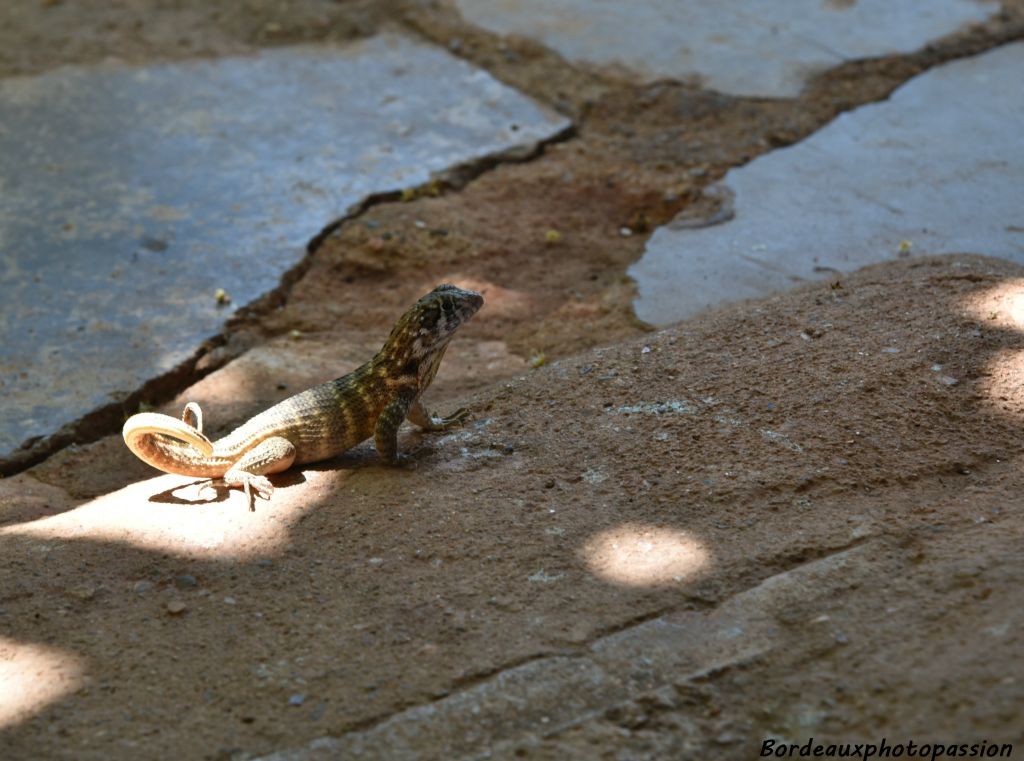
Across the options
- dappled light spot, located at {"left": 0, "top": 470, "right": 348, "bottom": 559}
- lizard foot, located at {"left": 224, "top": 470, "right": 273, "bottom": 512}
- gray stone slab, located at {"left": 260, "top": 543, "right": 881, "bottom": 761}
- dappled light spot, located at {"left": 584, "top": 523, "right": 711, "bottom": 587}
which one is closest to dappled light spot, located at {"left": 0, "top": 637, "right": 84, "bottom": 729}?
dappled light spot, located at {"left": 0, "top": 470, "right": 348, "bottom": 559}

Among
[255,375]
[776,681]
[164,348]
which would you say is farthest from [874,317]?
[164,348]

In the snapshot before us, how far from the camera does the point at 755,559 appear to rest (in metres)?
3.09

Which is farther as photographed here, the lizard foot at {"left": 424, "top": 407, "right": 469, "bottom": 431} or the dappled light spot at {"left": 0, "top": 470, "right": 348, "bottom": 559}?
the lizard foot at {"left": 424, "top": 407, "right": 469, "bottom": 431}

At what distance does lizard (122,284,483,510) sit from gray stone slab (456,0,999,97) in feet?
11.3

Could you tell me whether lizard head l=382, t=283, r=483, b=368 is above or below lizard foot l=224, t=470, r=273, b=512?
above

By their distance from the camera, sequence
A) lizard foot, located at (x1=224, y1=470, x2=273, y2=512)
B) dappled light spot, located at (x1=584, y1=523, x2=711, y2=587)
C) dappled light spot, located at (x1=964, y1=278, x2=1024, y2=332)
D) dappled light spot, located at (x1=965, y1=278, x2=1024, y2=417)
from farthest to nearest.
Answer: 1. dappled light spot, located at (x1=964, y1=278, x2=1024, y2=332)
2. lizard foot, located at (x1=224, y1=470, x2=273, y2=512)
3. dappled light spot, located at (x1=965, y1=278, x2=1024, y2=417)
4. dappled light spot, located at (x1=584, y1=523, x2=711, y2=587)

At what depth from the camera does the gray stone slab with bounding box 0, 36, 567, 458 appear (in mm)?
5004

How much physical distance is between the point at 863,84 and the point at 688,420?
3733mm

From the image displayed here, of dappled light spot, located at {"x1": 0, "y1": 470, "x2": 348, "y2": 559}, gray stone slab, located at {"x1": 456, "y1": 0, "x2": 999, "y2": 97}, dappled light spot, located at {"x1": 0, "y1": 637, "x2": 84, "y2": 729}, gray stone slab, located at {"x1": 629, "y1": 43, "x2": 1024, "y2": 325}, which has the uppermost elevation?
gray stone slab, located at {"x1": 456, "y1": 0, "x2": 999, "y2": 97}

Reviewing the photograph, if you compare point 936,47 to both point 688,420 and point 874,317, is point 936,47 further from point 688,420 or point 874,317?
point 688,420

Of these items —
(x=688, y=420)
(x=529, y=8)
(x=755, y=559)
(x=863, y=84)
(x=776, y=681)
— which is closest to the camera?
(x=776, y=681)

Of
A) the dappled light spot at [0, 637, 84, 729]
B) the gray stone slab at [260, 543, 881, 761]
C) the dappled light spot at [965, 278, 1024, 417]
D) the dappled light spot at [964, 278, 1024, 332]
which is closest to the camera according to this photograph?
the gray stone slab at [260, 543, 881, 761]

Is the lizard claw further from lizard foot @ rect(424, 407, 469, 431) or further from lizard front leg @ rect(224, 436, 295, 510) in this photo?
lizard foot @ rect(424, 407, 469, 431)

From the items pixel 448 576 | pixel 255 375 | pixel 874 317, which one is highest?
pixel 874 317
